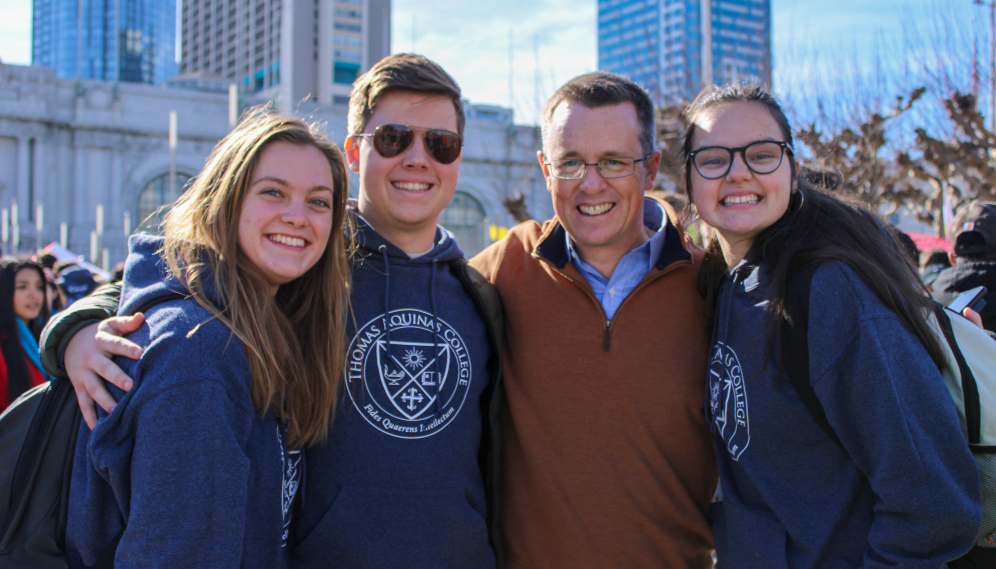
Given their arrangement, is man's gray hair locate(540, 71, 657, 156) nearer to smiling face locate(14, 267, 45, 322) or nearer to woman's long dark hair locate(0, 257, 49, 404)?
woman's long dark hair locate(0, 257, 49, 404)

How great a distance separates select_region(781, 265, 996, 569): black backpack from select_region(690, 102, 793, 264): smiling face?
0.29 m

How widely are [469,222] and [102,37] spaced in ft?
335

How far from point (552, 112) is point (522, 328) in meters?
0.94

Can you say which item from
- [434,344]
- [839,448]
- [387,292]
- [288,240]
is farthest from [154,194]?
[839,448]

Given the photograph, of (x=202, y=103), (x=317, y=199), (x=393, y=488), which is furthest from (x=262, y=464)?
(x=202, y=103)

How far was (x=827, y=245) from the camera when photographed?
1.96 m

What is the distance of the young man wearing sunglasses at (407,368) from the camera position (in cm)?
221

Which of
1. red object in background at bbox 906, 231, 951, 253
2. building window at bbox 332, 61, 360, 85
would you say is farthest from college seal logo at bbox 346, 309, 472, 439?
building window at bbox 332, 61, 360, 85

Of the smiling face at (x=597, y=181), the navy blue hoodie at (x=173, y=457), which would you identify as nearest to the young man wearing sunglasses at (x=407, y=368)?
the navy blue hoodie at (x=173, y=457)

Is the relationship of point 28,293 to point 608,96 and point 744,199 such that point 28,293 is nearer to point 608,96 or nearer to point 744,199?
point 608,96

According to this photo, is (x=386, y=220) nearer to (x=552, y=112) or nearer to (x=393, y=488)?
(x=552, y=112)

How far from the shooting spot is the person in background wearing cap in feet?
11.8

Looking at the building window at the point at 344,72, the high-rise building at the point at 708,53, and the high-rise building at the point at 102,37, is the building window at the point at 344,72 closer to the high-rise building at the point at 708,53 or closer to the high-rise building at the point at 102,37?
the high-rise building at the point at 102,37

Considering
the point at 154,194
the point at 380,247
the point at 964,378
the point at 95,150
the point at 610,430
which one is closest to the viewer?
the point at 964,378
